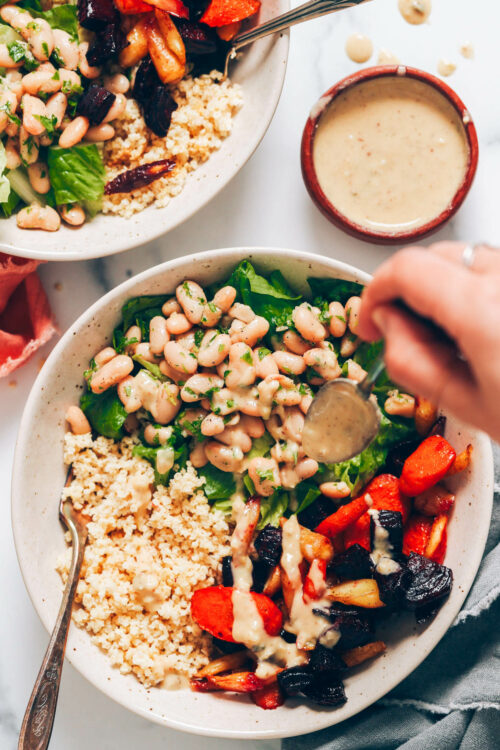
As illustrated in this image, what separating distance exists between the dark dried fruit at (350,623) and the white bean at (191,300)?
74 centimetres

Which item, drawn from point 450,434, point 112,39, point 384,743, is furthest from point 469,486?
point 112,39

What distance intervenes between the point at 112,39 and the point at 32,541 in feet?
3.97

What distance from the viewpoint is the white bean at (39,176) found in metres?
1.89

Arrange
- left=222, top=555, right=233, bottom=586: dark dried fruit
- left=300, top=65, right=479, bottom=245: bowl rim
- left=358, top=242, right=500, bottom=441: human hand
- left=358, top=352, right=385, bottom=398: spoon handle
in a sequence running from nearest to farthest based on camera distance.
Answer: left=358, top=242, right=500, bottom=441: human hand
left=358, top=352, right=385, bottom=398: spoon handle
left=222, top=555, right=233, bottom=586: dark dried fruit
left=300, top=65, right=479, bottom=245: bowl rim

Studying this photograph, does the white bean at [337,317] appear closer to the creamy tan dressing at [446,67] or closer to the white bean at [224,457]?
the white bean at [224,457]

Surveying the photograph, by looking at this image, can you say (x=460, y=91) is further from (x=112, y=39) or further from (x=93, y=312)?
(x=93, y=312)

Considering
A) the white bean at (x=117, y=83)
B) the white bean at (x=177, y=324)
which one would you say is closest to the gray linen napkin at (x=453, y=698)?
the white bean at (x=177, y=324)

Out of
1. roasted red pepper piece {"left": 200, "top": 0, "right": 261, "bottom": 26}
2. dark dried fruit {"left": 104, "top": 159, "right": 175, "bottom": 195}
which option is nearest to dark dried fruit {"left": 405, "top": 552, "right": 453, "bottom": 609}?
dark dried fruit {"left": 104, "top": 159, "right": 175, "bottom": 195}

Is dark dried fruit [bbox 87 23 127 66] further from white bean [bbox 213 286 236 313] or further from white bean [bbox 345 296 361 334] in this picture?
white bean [bbox 345 296 361 334]

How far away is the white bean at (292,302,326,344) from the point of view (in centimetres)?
178

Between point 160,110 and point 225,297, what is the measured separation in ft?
1.62

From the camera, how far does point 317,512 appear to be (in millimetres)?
1831

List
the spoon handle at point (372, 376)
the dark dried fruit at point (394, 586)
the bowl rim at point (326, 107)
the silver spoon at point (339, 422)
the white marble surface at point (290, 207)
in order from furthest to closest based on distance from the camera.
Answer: the white marble surface at point (290, 207) → the bowl rim at point (326, 107) → the dark dried fruit at point (394, 586) → the silver spoon at point (339, 422) → the spoon handle at point (372, 376)

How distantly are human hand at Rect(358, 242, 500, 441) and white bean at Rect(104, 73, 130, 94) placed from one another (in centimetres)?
106
